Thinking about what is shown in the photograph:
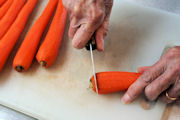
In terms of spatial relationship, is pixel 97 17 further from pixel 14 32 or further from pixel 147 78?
pixel 14 32

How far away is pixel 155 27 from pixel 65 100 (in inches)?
32.8

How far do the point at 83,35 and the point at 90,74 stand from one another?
26 cm

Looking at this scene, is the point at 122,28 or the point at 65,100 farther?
the point at 122,28

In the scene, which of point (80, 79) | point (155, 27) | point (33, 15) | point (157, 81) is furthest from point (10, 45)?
point (155, 27)

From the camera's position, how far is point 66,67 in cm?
117

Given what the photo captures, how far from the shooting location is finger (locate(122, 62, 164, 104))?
93 cm

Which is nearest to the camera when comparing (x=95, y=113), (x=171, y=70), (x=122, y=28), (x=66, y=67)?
(x=171, y=70)

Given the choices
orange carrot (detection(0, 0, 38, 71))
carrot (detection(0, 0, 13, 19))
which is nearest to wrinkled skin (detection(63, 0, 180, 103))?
orange carrot (detection(0, 0, 38, 71))

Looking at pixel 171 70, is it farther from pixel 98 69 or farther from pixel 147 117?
pixel 98 69

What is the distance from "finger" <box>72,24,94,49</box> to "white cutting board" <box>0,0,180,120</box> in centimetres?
19

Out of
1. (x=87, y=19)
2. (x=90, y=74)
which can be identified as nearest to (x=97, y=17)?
(x=87, y=19)

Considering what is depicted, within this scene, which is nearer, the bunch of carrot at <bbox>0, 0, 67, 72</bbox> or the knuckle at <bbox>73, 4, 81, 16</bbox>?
the knuckle at <bbox>73, 4, 81, 16</bbox>

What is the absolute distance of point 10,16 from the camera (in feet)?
4.30

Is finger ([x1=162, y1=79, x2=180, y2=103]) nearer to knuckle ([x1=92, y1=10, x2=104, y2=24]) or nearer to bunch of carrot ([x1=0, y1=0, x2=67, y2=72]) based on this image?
knuckle ([x1=92, y1=10, x2=104, y2=24])
